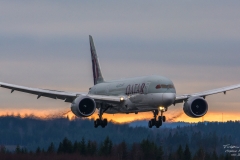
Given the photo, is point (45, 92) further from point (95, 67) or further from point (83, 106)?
point (95, 67)

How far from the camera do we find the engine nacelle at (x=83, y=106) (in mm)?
102625

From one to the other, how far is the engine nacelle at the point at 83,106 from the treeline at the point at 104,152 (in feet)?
128

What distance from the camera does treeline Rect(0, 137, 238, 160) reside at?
148375 mm

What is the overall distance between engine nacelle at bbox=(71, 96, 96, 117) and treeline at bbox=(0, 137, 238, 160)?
39084 mm

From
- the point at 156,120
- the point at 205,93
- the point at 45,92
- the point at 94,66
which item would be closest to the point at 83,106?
the point at 45,92

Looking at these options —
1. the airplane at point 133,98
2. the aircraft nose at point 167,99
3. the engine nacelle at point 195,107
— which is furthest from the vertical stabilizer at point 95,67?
the aircraft nose at point 167,99

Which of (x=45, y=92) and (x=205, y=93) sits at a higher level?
(x=205, y=93)

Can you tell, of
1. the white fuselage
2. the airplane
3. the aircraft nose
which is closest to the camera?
the aircraft nose

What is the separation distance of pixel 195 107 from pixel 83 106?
43.8 feet

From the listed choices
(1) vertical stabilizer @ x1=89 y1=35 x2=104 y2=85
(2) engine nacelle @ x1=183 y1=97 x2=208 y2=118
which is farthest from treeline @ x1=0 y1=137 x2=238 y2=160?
(2) engine nacelle @ x1=183 y1=97 x2=208 y2=118

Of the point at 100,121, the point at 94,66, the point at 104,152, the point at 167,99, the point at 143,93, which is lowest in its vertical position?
the point at 104,152

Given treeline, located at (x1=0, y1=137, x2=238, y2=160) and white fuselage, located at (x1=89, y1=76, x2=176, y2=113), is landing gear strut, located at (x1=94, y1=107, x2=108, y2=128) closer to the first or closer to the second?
white fuselage, located at (x1=89, y1=76, x2=176, y2=113)

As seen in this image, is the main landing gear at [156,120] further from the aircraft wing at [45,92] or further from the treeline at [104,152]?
the treeline at [104,152]

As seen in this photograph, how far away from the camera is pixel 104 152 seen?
543ft
